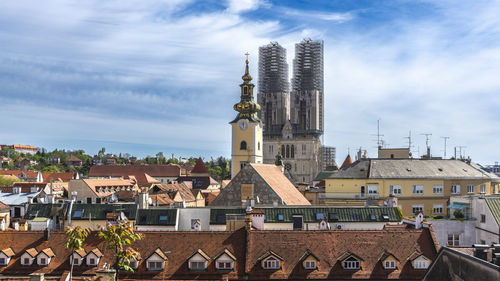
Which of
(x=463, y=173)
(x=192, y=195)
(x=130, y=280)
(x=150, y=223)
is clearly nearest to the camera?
(x=130, y=280)

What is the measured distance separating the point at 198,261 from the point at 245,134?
2136 inches

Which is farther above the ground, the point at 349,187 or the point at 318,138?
the point at 318,138

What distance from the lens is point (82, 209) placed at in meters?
45.2

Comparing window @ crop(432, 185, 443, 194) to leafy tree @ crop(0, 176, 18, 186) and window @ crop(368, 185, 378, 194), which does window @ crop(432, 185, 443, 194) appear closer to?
window @ crop(368, 185, 378, 194)

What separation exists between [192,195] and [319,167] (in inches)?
2224

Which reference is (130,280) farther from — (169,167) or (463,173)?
(169,167)

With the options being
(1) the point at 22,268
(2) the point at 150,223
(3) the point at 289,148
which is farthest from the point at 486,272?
(3) the point at 289,148

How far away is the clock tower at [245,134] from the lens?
83062 mm

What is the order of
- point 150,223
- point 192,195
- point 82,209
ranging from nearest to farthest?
1. point 150,223
2. point 82,209
3. point 192,195

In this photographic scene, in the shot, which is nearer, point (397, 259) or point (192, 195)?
point (397, 259)

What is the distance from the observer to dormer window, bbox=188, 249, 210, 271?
29406 mm

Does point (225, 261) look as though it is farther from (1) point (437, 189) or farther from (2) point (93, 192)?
(2) point (93, 192)

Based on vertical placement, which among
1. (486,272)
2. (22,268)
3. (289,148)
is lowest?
(22,268)

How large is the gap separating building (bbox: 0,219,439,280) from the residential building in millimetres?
→ 125649
